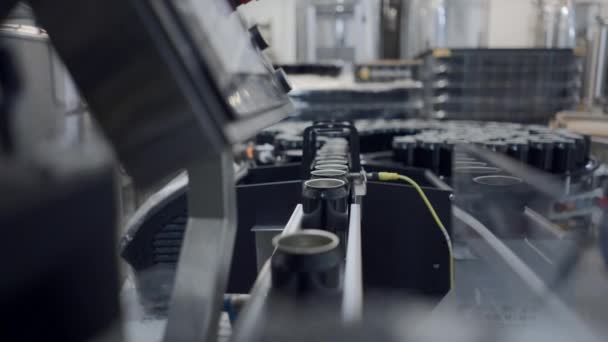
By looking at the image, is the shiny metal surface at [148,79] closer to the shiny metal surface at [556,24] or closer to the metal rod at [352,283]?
the metal rod at [352,283]

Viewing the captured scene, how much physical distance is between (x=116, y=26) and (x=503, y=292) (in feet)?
3.24

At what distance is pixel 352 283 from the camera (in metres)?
0.52

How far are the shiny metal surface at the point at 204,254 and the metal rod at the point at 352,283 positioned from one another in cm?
13

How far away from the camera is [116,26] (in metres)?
0.41

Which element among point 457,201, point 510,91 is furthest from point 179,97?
point 510,91

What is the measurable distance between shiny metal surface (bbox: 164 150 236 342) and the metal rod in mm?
129

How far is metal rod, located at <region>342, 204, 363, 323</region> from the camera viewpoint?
453mm

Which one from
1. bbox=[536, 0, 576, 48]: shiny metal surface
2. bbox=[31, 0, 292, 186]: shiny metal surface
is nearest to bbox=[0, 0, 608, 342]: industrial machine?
bbox=[31, 0, 292, 186]: shiny metal surface

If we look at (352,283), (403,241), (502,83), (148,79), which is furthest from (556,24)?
(148,79)

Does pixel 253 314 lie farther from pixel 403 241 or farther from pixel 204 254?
pixel 403 241

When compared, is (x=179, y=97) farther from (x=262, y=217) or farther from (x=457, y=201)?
(x=457, y=201)

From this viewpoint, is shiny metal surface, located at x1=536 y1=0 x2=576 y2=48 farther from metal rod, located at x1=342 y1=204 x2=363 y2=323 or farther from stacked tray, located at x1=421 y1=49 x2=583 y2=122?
metal rod, located at x1=342 y1=204 x2=363 y2=323

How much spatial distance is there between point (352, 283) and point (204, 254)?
6.4 inches

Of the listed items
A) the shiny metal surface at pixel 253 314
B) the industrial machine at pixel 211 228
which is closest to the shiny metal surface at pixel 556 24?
the industrial machine at pixel 211 228
